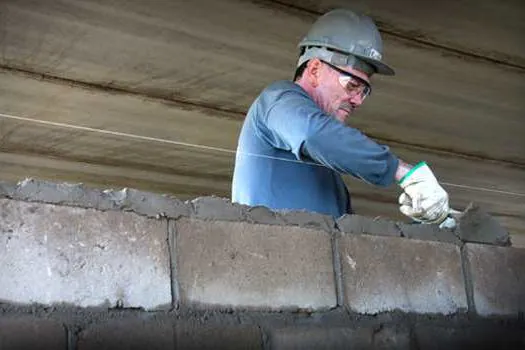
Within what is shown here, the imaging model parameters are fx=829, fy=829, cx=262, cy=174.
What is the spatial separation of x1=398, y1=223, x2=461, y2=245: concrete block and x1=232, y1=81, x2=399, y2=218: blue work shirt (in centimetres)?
20

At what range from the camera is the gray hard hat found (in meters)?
2.77

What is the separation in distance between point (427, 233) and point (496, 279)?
27cm

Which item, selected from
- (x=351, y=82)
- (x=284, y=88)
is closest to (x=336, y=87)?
(x=351, y=82)

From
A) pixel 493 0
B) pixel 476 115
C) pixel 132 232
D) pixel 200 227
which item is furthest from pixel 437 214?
pixel 476 115

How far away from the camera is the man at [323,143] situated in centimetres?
228

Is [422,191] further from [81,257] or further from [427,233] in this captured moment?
[81,257]

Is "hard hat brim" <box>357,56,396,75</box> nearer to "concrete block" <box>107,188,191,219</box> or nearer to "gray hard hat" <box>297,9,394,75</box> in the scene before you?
"gray hard hat" <box>297,9,394,75</box>

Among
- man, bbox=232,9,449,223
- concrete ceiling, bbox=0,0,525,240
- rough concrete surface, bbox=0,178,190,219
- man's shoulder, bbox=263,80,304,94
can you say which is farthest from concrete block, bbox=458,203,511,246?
concrete ceiling, bbox=0,0,525,240

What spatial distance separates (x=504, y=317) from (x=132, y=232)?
123 centimetres

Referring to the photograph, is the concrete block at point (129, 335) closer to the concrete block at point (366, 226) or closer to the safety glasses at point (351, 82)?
the concrete block at point (366, 226)

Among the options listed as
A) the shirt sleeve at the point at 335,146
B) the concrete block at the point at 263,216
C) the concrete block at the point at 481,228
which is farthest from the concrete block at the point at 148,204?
the concrete block at the point at 481,228

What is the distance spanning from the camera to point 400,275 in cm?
235

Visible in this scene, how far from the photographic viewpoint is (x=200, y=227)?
204 centimetres

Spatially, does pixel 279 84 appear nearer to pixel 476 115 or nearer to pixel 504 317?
pixel 504 317
